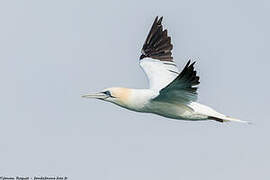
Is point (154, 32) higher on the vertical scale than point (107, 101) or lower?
higher

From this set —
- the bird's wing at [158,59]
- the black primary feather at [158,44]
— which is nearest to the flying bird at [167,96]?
the bird's wing at [158,59]

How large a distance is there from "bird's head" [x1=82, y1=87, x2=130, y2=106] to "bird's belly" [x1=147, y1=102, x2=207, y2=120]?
64 cm

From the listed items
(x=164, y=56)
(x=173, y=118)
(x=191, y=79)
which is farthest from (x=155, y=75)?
(x=191, y=79)

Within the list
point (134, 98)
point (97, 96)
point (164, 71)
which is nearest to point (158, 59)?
point (164, 71)

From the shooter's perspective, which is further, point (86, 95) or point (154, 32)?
point (154, 32)

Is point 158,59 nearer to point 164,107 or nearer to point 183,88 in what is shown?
point 164,107

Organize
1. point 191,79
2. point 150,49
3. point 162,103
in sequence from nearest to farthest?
point 191,79
point 162,103
point 150,49

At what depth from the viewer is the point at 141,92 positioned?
51.1ft

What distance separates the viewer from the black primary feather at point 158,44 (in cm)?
1870

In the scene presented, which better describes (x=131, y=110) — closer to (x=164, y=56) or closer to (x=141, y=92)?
(x=141, y=92)

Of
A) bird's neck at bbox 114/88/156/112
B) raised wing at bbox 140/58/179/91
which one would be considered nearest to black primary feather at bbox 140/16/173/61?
raised wing at bbox 140/58/179/91

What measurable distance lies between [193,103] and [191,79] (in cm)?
153

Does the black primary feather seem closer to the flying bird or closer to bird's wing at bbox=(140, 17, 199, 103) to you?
bird's wing at bbox=(140, 17, 199, 103)

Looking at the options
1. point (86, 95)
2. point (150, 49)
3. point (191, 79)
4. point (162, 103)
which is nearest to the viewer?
point (191, 79)
